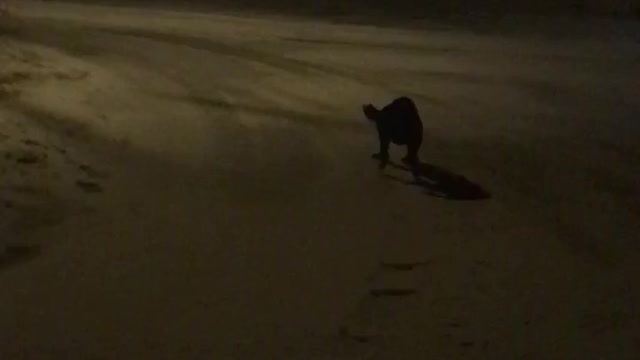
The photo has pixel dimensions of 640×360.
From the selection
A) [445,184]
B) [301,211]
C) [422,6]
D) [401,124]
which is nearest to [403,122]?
[401,124]

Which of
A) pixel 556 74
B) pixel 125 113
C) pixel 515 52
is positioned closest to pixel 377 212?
pixel 125 113

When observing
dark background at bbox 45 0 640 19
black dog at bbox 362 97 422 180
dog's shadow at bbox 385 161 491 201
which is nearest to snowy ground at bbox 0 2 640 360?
dog's shadow at bbox 385 161 491 201

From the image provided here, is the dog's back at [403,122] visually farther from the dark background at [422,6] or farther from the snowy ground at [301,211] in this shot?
the dark background at [422,6]

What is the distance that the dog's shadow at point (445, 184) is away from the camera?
23.8 feet

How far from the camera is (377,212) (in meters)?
6.77

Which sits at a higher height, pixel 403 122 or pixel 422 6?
pixel 403 122

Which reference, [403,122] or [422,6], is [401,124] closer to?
[403,122]

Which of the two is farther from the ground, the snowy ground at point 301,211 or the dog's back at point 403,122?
the dog's back at point 403,122

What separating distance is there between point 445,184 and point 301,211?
4.12ft

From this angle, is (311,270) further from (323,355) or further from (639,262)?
(639,262)

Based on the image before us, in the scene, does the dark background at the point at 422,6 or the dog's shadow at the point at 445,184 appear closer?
the dog's shadow at the point at 445,184

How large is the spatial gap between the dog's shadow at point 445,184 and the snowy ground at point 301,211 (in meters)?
0.03

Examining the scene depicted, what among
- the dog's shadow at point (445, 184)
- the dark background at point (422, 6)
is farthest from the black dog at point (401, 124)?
the dark background at point (422, 6)

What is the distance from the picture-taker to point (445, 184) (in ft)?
24.6
